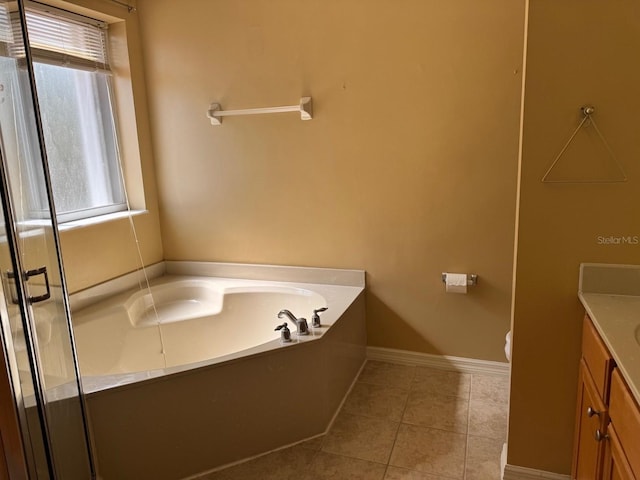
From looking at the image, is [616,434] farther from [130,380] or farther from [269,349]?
[130,380]

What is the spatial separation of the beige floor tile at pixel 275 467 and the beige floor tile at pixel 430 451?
39 centimetres

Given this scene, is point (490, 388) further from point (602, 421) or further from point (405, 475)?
point (602, 421)

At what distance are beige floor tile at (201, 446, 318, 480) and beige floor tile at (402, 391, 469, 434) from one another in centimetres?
57

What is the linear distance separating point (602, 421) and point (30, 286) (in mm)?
1755

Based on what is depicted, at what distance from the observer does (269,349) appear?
205 centimetres

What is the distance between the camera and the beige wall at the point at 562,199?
1.48 m

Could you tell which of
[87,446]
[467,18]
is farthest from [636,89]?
[87,446]

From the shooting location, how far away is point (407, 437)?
218 cm

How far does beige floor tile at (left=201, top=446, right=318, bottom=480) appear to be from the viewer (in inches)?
77.2

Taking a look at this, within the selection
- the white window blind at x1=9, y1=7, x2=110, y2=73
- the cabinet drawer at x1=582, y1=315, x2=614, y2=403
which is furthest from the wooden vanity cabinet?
the white window blind at x1=9, y1=7, x2=110, y2=73

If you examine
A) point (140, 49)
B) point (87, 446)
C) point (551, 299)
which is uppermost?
point (140, 49)

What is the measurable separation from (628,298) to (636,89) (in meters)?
0.68

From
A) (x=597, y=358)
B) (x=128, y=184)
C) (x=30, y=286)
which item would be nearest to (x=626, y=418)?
(x=597, y=358)

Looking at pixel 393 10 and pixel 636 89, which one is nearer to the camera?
pixel 636 89
